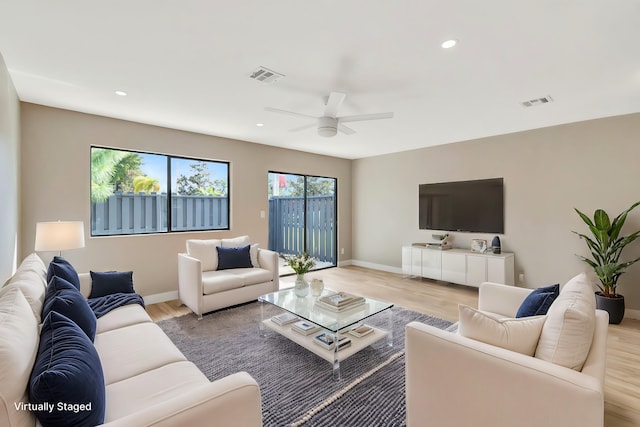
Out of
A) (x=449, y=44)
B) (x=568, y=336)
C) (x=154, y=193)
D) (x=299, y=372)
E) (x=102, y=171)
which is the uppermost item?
(x=449, y=44)

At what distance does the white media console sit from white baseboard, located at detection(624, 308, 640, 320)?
1194mm

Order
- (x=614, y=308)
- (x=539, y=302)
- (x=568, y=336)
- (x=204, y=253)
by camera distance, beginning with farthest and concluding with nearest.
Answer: (x=204, y=253) < (x=614, y=308) < (x=539, y=302) < (x=568, y=336)

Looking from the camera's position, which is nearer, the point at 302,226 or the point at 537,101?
the point at 537,101

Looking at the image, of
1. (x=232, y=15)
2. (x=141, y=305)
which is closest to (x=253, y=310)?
(x=141, y=305)

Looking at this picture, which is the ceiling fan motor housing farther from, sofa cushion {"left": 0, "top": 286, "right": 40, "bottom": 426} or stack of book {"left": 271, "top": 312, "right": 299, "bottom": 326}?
sofa cushion {"left": 0, "top": 286, "right": 40, "bottom": 426}

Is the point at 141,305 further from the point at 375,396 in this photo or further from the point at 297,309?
the point at 375,396

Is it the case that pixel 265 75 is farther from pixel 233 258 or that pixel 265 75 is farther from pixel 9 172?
pixel 233 258

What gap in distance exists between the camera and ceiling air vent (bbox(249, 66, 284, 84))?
250 centimetres

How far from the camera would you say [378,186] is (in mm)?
6355

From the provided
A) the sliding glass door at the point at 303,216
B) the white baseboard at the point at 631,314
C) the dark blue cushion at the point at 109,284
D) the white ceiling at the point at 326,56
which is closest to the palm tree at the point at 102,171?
the white ceiling at the point at 326,56

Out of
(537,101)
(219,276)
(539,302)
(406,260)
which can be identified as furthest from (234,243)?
(537,101)

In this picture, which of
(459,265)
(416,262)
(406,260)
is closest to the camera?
(459,265)

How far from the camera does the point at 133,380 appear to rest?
4.91 feet

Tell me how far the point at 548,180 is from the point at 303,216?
13.7 feet
